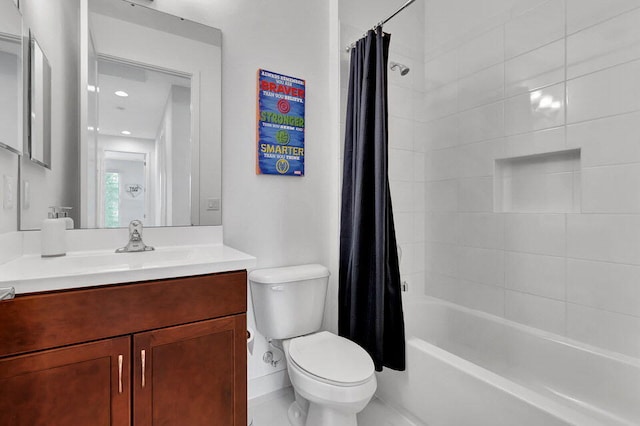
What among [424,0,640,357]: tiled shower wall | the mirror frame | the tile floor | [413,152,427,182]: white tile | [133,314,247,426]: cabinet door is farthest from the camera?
[413,152,427,182]: white tile

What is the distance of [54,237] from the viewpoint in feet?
3.94

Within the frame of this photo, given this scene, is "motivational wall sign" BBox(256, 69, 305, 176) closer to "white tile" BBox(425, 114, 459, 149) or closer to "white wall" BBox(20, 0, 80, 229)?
"white wall" BBox(20, 0, 80, 229)

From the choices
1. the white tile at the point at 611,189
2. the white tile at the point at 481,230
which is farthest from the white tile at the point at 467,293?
the white tile at the point at 611,189

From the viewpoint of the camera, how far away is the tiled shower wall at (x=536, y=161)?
147 cm

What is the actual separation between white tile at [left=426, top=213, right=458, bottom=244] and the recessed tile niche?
320 millimetres

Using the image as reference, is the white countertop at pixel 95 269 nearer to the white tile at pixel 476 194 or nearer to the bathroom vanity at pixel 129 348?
the bathroom vanity at pixel 129 348

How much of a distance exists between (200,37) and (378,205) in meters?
1.27

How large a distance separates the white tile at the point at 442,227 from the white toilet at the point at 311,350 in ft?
3.34

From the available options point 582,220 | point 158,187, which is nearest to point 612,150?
point 582,220

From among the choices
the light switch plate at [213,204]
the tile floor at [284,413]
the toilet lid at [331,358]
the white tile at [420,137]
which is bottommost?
the tile floor at [284,413]

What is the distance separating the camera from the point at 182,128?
63.2 inches

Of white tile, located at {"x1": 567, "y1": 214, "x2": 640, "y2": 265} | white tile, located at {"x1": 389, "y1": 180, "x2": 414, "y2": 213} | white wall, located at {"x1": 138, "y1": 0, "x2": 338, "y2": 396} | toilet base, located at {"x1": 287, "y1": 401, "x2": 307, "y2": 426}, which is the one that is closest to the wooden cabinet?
toilet base, located at {"x1": 287, "y1": 401, "x2": 307, "y2": 426}

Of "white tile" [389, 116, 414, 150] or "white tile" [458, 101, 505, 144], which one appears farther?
"white tile" [389, 116, 414, 150]

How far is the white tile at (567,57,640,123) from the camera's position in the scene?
1435mm
